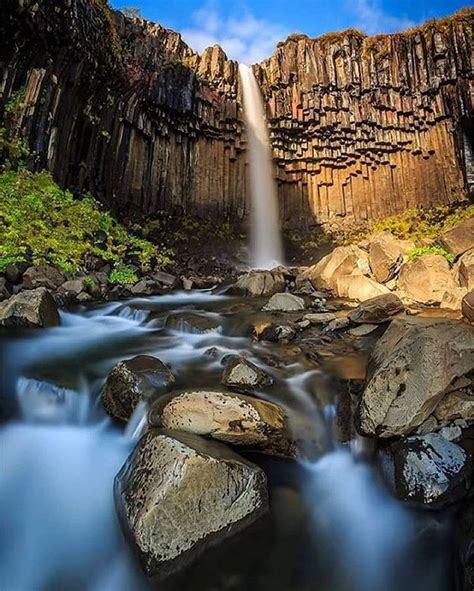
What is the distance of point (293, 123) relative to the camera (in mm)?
18828

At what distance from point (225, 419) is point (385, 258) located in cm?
723

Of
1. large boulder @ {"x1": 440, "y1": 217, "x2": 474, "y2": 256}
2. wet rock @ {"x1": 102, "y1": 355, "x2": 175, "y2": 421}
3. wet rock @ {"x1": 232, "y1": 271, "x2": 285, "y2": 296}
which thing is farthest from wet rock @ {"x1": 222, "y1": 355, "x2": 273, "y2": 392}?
large boulder @ {"x1": 440, "y1": 217, "x2": 474, "y2": 256}

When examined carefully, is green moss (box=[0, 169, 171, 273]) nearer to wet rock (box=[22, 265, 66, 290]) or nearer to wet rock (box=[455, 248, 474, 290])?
wet rock (box=[22, 265, 66, 290])

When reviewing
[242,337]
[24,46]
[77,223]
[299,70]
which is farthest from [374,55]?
[242,337]

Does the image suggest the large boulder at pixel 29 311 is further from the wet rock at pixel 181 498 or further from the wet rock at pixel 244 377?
the wet rock at pixel 181 498

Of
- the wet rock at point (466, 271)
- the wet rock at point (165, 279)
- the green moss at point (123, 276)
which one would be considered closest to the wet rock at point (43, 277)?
the green moss at point (123, 276)

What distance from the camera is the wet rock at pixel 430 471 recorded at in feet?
8.46

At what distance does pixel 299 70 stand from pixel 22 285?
1728 centimetres

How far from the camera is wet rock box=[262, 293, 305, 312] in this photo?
24.0 feet

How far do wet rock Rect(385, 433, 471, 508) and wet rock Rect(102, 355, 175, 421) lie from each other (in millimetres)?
2131

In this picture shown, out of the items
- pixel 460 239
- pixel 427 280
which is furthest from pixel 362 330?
pixel 460 239

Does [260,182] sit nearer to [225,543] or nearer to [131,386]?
[131,386]

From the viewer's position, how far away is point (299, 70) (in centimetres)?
1862

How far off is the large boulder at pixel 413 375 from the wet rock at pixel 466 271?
3.92m
